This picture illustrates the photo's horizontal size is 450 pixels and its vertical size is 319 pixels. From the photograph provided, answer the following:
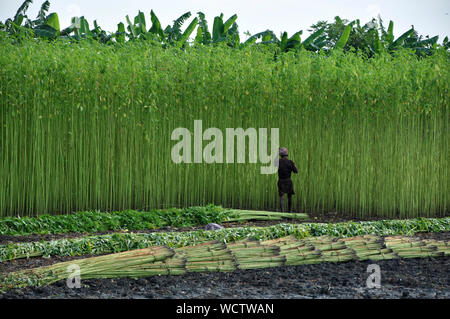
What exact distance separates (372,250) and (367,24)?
35.9 ft

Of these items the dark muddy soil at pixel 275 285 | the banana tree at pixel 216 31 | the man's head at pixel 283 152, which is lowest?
the dark muddy soil at pixel 275 285

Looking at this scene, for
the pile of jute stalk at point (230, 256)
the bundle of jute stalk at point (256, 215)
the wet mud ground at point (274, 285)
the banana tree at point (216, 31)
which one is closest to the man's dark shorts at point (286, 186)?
the bundle of jute stalk at point (256, 215)

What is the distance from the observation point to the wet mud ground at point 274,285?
9.14 ft

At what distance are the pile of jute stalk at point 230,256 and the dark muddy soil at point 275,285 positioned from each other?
5cm

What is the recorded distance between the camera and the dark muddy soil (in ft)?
9.15

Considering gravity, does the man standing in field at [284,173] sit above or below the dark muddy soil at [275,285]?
above

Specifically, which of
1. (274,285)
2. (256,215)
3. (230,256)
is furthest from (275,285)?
(256,215)

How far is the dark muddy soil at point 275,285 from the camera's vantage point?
2.79 metres

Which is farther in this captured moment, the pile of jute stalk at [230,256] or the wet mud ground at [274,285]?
the pile of jute stalk at [230,256]

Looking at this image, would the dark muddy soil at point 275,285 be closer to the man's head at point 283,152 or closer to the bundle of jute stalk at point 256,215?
the bundle of jute stalk at point 256,215

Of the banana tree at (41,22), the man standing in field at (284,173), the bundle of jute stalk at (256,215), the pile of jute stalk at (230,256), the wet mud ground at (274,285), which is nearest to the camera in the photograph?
the wet mud ground at (274,285)

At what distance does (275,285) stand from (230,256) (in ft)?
1.26

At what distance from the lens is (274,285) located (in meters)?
3.02

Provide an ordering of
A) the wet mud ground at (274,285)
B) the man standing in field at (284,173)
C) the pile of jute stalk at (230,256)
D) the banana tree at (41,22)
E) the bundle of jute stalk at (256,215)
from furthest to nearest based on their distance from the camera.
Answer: the banana tree at (41,22) → the man standing in field at (284,173) → the bundle of jute stalk at (256,215) → the pile of jute stalk at (230,256) → the wet mud ground at (274,285)
